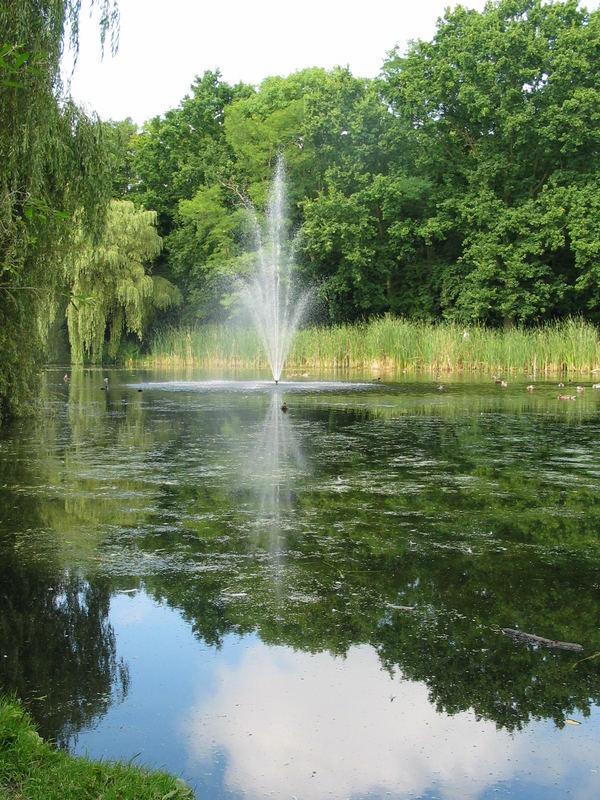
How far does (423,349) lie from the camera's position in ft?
89.8

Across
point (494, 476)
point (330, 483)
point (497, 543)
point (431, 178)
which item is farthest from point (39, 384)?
point (431, 178)

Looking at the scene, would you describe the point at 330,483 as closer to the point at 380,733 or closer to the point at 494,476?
the point at 494,476

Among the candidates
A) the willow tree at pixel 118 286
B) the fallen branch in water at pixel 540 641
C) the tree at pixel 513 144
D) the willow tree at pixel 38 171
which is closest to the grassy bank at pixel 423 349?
the tree at pixel 513 144

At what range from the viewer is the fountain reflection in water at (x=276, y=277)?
121ft

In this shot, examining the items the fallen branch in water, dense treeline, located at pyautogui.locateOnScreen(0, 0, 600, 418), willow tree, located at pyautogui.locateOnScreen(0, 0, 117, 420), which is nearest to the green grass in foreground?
the fallen branch in water

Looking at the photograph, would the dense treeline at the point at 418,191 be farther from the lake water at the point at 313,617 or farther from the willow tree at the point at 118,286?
the lake water at the point at 313,617

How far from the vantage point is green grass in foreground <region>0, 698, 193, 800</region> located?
8.43ft

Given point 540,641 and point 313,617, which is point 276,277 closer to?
point 313,617

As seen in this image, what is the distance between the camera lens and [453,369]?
88.7 ft

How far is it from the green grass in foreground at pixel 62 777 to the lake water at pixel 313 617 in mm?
184

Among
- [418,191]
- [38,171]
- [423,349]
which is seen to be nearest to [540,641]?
[38,171]

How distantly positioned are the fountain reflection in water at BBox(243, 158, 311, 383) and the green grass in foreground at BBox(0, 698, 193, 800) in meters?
32.7

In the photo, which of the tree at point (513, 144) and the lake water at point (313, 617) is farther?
the tree at point (513, 144)

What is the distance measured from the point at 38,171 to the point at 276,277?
2993 cm
